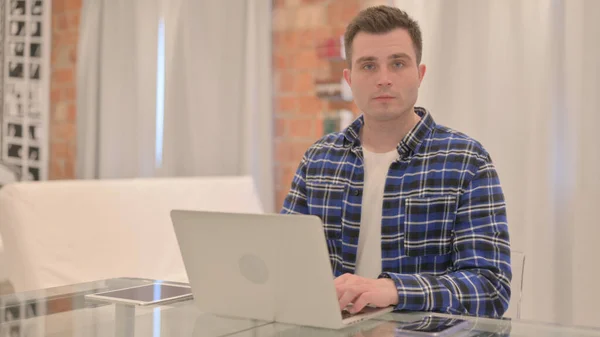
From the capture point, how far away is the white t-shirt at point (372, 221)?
188cm

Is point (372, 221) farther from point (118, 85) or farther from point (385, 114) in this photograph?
point (118, 85)

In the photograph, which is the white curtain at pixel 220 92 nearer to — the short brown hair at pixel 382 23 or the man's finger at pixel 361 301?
the short brown hair at pixel 382 23

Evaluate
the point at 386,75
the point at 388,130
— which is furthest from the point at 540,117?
the point at 386,75

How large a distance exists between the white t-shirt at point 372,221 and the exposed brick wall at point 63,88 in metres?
3.09

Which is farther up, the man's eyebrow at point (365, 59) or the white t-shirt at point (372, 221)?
the man's eyebrow at point (365, 59)

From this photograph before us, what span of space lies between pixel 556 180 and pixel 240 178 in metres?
1.55

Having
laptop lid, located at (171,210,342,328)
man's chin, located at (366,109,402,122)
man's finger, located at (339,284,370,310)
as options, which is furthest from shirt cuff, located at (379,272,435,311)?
man's chin, located at (366,109,402,122)

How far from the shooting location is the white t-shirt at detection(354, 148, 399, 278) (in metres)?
1.88

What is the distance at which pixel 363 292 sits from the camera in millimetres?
1375

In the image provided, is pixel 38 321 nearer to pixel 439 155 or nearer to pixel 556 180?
pixel 439 155

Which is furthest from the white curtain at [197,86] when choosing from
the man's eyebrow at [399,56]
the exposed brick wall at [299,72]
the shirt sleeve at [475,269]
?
the shirt sleeve at [475,269]

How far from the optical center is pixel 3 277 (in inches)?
111

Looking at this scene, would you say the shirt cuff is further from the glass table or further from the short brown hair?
the short brown hair

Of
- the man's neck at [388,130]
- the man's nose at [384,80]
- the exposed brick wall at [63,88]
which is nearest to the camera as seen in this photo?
the man's nose at [384,80]
